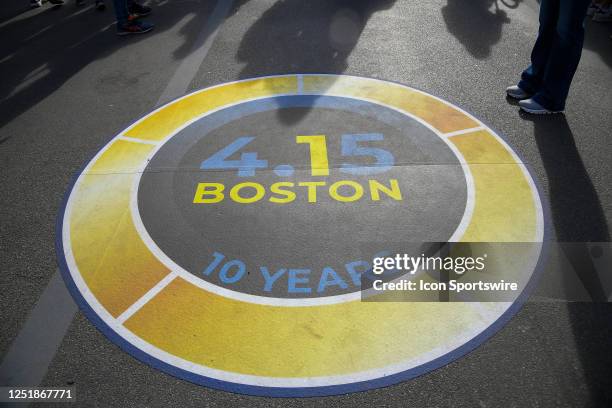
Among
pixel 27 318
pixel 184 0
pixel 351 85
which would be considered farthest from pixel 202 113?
pixel 184 0

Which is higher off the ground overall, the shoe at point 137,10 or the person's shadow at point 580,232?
the shoe at point 137,10

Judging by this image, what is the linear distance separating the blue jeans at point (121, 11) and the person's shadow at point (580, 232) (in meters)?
6.78

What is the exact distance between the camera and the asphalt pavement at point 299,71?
3.16m

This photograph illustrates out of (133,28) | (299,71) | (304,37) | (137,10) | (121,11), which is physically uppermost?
(121,11)

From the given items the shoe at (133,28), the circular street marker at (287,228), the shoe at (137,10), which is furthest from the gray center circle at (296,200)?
the shoe at (137,10)

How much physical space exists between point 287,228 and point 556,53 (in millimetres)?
3865

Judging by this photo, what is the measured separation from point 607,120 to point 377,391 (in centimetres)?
468

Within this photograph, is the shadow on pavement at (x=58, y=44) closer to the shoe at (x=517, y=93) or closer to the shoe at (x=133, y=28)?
the shoe at (x=133, y=28)

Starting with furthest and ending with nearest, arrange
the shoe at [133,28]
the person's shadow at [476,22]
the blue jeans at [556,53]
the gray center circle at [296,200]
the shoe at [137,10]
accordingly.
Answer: the shoe at [137,10]
the shoe at [133,28]
the person's shadow at [476,22]
the blue jeans at [556,53]
the gray center circle at [296,200]

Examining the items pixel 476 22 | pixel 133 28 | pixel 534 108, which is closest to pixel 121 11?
pixel 133 28

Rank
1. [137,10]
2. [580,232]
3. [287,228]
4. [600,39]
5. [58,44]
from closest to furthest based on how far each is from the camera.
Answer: [580,232] < [287,228] < [600,39] < [58,44] < [137,10]

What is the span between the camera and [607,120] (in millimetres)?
5691

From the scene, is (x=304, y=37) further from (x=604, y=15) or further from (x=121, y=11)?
(x=604, y=15)

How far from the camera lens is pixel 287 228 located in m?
4.32
